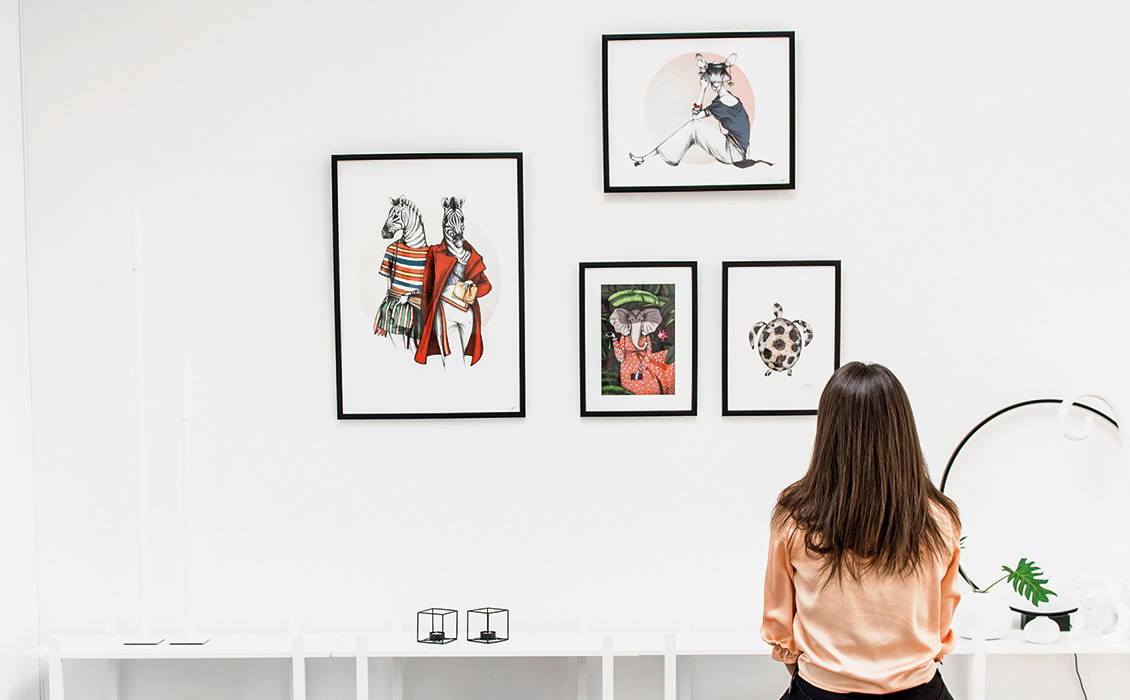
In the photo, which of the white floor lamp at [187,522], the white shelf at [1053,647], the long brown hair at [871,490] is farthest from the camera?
the white floor lamp at [187,522]

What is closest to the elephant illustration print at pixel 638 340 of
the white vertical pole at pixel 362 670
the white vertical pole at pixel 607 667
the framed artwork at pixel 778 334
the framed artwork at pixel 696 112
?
the framed artwork at pixel 778 334

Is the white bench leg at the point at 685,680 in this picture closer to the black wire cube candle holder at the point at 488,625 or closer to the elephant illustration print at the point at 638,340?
the black wire cube candle holder at the point at 488,625

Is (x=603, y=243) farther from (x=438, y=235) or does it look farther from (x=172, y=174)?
(x=172, y=174)

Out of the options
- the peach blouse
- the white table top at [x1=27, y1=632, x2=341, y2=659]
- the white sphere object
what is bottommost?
the white table top at [x1=27, y1=632, x2=341, y2=659]

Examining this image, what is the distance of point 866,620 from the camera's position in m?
1.45

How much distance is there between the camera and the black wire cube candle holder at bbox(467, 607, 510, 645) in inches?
79.3

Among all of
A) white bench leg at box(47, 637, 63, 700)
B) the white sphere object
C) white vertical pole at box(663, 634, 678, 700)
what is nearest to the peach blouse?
white vertical pole at box(663, 634, 678, 700)

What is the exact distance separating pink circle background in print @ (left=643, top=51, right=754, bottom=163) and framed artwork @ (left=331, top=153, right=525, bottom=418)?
344 mm

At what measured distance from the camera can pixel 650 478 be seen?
211cm

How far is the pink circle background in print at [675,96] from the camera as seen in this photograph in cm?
207

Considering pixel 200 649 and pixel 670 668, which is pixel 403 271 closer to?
pixel 200 649

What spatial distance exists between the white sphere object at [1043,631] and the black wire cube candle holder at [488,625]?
3.79 ft

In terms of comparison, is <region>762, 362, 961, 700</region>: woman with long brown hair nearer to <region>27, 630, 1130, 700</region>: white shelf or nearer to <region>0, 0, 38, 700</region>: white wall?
<region>27, 630, 1130, 700</region>: white shelf

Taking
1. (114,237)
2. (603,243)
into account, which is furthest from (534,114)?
(114,237)
